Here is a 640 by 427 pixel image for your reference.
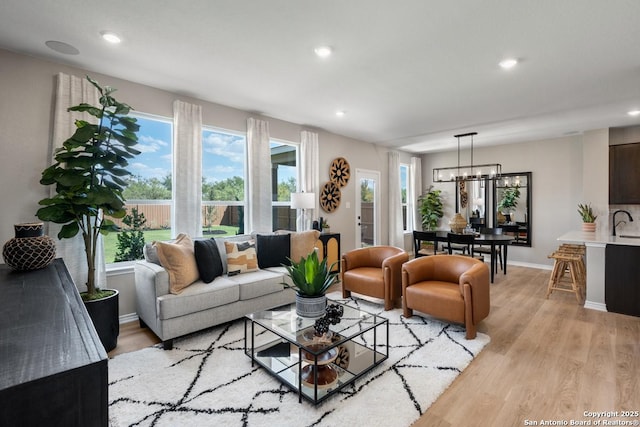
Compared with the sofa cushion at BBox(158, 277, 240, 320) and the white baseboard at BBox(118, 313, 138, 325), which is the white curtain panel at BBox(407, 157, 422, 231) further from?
the white baseboard at BBox(118, 313, 138, 325)

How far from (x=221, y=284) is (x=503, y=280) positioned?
4643 millimetres

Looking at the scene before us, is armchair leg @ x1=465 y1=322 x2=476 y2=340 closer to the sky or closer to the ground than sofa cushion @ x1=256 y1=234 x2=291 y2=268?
closer to the ground

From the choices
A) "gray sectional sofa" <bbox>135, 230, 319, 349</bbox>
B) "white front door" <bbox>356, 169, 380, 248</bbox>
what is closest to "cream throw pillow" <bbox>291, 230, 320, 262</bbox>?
"gray sectional sofa" <bbox>135, 230, 319, 349</bbox>

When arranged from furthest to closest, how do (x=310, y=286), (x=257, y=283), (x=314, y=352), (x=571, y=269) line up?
(x=571, y=269)
(x=257, y=283)
(x=310, y=286)
(x=314, y=352)

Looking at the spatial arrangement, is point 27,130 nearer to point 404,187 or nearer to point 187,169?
point 187,169

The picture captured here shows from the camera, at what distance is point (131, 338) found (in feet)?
9.93

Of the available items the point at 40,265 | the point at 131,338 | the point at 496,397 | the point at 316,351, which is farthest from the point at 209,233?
the point at 496,397

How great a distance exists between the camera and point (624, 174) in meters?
5.11

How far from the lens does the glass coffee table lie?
6.93ft

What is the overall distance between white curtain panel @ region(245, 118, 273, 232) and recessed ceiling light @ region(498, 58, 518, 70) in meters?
3.09

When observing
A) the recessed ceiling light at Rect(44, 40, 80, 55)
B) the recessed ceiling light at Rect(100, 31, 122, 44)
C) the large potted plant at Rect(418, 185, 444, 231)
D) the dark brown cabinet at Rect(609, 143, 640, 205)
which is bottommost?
the large potted plant at Rect(418, 185, 444, 231)

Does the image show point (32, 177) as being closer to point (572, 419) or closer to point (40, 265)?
point (40, 265)

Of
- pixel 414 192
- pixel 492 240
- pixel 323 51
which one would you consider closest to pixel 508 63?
pixel 323 51

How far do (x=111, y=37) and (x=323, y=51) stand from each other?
1.77 m
